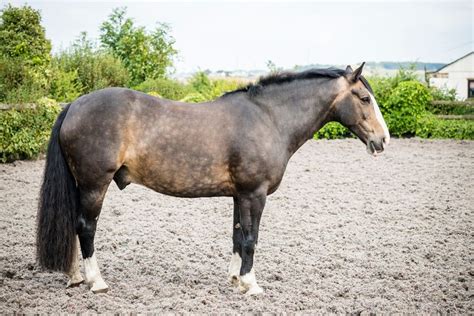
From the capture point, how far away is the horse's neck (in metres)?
4.42

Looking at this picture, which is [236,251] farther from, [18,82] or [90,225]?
[18,82]

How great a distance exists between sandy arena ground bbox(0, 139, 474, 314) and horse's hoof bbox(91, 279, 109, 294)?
0.05 m

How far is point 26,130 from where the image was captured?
1101 cm

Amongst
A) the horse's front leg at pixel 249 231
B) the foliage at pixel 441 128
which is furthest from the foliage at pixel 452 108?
the horse's front leg at pixel 249 231

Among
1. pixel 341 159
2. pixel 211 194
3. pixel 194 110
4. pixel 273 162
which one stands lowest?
pixel 341 159

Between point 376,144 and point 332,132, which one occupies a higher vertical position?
point 376,144

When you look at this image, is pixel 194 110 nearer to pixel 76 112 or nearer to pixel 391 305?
pixel 76 112

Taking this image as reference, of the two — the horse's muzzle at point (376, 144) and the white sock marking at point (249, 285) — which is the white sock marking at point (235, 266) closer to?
the white sock marking at point (249, 285)

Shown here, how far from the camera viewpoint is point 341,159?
→ 11797 mm

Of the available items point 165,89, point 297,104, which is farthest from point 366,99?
point 165,89

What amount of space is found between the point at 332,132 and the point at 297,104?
1119 cm

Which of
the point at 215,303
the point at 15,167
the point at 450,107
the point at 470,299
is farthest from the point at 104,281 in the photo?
the point at 450,107

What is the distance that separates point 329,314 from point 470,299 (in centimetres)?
134

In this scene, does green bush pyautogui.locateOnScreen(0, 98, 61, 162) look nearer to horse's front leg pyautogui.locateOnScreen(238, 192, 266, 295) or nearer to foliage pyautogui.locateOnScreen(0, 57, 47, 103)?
foliage pyautogui.locateOnScreen(0, 57, 47, 103)
